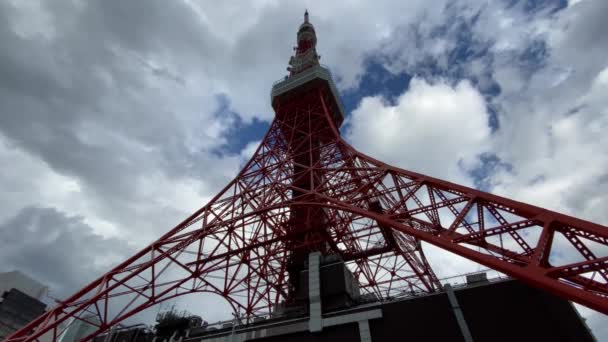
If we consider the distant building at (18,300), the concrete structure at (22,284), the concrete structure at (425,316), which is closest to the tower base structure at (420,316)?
the concrete structure at (425,316)

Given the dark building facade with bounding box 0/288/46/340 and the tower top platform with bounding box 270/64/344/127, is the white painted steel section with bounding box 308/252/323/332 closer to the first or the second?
the tower top platform with bounding box 270/64/344/127

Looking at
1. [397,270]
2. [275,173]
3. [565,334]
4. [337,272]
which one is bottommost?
[565,334]

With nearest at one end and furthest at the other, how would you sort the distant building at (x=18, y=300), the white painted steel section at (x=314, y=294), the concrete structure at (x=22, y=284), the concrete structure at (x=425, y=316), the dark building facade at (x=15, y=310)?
the concrete structure at (x=425, y=316) < the white painted steel section at (x=314, y=294) < the dark building facade at (x=15, y=310) < the distant building at (x=18, y=300) < the concrete structure at (x=22, y=284)

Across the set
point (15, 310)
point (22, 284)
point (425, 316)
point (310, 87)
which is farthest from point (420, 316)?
point (22, 284)

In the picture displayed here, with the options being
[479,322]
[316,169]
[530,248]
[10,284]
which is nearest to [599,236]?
[530,248]

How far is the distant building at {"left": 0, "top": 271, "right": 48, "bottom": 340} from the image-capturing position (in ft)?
185

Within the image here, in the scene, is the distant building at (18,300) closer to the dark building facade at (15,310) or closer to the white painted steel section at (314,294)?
the dark building facade at (15,310)

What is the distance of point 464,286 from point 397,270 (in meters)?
7.46

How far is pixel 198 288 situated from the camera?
64.2 ft

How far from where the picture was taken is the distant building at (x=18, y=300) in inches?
2216

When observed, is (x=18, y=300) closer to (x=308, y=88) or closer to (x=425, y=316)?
(x=308, y=88)

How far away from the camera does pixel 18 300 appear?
59.2 meters

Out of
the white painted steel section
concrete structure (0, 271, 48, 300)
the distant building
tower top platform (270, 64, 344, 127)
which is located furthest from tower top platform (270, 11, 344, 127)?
concrete structure (0, 271, 48, 300)

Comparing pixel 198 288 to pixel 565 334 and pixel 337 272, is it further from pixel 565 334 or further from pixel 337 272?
pixel 565 334
